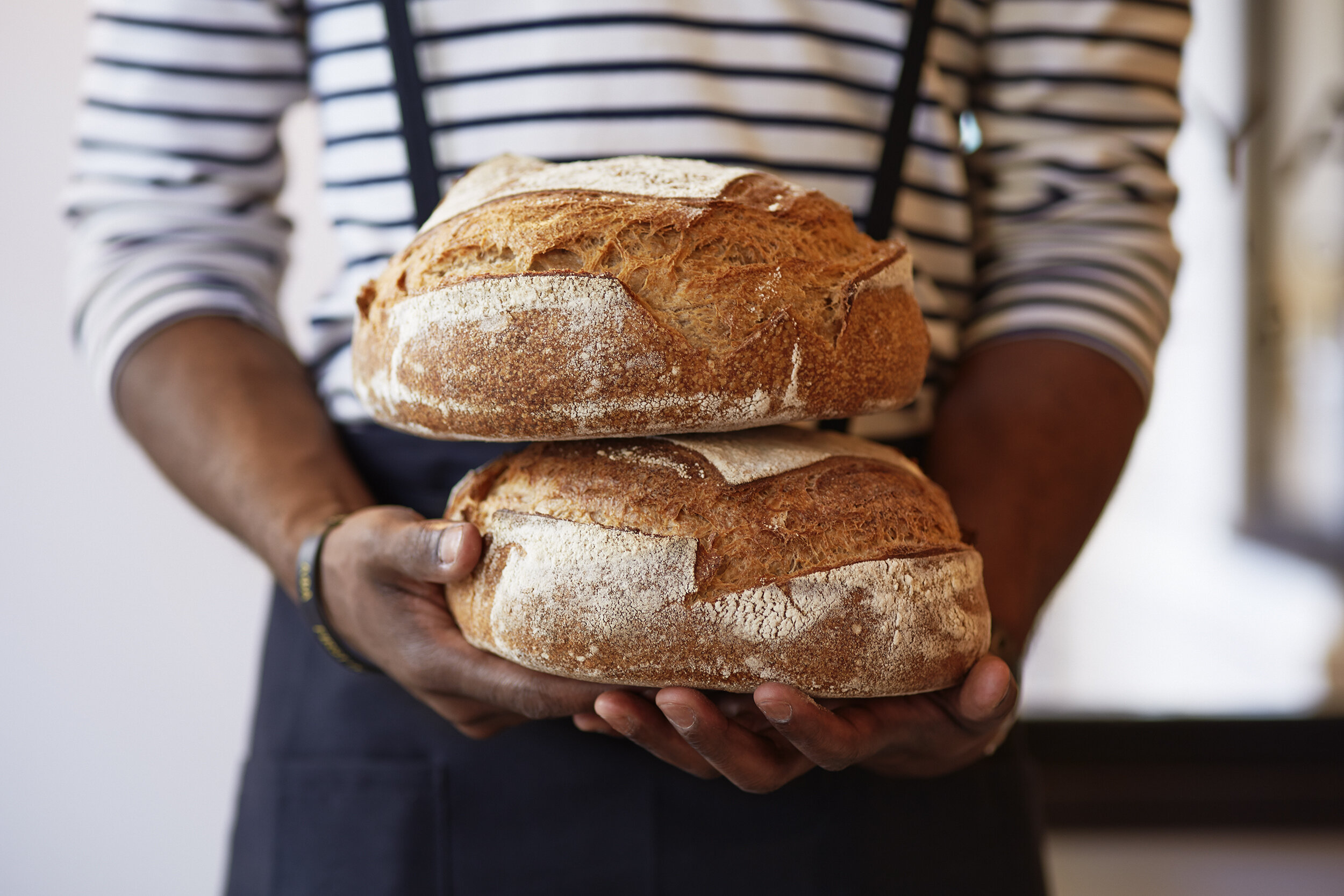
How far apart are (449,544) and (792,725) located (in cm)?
28

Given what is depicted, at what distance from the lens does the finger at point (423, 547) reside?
2.33ft

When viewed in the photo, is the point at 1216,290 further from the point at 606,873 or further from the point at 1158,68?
the point at 606,873

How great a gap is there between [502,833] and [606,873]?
11 centimetres

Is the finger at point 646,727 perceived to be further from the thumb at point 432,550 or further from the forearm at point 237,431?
the forearm at point 237,431

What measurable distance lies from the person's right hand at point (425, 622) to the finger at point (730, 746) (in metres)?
0.07

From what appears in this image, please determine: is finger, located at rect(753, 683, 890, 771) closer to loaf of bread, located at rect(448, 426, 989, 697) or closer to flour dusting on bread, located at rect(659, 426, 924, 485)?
loaf of bread, located at rect(448, 426, 989, 697)

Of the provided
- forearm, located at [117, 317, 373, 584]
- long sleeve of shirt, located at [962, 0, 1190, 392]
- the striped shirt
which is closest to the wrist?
forearm, located at [117, 317, 373, 584]

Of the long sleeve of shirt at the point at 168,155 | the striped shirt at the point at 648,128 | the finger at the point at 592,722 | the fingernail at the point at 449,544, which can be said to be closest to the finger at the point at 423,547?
the fingernail at the point at 449,544

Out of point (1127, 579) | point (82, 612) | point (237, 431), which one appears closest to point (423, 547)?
point (237, 431)

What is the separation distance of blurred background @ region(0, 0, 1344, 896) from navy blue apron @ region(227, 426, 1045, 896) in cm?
106

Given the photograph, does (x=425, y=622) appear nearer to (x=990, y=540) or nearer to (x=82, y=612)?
(x=990, y=540)

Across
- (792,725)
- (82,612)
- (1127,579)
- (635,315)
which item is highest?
(635,315)

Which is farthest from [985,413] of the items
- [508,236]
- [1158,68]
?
[508,236]

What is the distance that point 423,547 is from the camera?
0.73 m
